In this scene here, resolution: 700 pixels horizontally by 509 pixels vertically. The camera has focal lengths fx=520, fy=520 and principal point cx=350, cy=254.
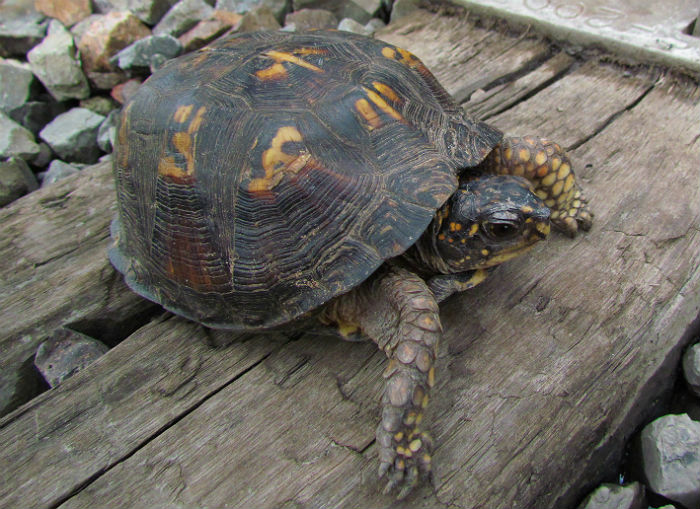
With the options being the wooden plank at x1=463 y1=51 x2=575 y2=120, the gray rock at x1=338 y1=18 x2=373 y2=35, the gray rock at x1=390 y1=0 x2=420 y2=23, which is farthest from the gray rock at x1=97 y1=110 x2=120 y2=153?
the wooden plank at x1=463 y1=51 x2=575 y2=120

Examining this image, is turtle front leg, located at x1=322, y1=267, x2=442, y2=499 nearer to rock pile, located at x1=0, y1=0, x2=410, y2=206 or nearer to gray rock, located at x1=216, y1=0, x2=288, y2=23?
rock pile, located at x1=0, y1=0, x2=410, y2=206

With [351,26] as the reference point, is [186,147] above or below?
above

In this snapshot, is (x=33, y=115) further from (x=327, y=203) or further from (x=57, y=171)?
(x=327, y=203)

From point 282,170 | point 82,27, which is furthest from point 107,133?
point 282,170

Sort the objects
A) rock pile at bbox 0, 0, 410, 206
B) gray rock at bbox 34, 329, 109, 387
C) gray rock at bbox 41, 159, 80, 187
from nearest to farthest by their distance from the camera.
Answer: gray rock at bbox 34, 329, 109, 387 → gray rock at bbox 41, 159, 80, 187 → rock pile at bbox 0, 0, 410, 206

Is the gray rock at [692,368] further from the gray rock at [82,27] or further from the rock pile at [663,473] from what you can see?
the gray rock at [82,27]

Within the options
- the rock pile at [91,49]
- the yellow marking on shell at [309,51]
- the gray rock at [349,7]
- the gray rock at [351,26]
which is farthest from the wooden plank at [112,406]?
the gray rock at [349,7]
